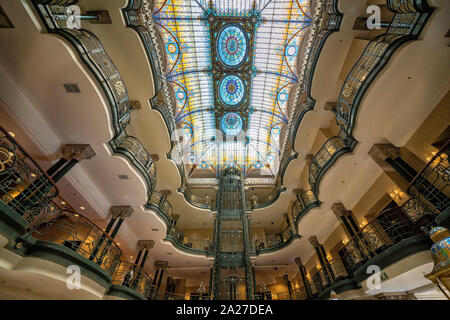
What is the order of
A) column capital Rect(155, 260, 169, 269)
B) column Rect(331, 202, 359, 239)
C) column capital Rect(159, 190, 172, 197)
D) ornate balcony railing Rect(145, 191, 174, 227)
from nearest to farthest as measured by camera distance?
column Rect(331, 202, 359, 239) < ornate balcony railing Rect(145, 191, 174, 227) < column capital Rect(155, 260, 169, 269) < column capital Rect(159, 190, 172, 197)

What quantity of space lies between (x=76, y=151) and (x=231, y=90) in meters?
11.8

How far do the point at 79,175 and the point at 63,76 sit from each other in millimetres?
4633

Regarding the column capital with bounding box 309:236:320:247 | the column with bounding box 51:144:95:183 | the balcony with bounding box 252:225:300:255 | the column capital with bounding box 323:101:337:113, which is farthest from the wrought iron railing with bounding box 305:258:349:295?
the column with bounding box 51:144:95:183

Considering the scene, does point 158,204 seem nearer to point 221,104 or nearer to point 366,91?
point 221,104

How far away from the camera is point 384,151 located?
8.05 m

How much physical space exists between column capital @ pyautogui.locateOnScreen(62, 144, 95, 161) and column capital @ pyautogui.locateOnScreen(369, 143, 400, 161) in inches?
462

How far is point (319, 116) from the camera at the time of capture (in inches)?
453

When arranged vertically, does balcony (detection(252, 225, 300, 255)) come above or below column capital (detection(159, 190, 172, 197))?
below

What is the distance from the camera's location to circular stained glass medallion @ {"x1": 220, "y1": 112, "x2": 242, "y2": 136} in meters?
17.5

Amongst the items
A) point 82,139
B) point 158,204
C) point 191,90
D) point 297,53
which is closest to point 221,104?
point 191,90

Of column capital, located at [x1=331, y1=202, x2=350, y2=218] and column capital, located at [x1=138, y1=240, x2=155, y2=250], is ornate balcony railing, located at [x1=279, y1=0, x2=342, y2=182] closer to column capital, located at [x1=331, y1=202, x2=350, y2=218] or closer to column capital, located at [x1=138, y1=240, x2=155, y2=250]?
column capital, located at [x1=331, y1=202, x2=350, y2=218]

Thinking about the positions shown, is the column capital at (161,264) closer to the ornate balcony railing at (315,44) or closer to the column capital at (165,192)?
the column capital at (165,192)

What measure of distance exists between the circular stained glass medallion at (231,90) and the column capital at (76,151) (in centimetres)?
1087

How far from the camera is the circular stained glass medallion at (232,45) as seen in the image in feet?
44.3
